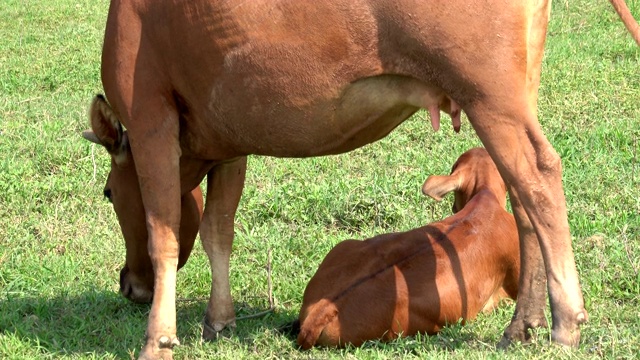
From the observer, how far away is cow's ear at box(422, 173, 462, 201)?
6.48 metres

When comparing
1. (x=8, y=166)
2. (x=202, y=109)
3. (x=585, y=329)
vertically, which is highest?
(x=202, y=109)

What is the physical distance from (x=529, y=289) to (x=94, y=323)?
276cm

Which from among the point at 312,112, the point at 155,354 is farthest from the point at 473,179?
the point at 155,354

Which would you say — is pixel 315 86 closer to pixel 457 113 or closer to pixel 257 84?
pixel 257 84

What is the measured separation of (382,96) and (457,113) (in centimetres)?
37

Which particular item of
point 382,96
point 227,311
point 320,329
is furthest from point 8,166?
point 382,96

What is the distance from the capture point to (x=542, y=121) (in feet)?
30.2

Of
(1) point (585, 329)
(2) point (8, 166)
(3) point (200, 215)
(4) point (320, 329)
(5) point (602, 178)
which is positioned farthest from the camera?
(2) point (8, 166)

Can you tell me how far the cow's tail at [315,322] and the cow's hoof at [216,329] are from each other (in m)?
0.75

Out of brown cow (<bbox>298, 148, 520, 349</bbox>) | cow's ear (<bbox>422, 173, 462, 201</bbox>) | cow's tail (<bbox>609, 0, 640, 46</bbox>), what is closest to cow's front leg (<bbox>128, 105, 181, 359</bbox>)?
brown cow (<bbox>298, 148, 520, 349</bbox>)

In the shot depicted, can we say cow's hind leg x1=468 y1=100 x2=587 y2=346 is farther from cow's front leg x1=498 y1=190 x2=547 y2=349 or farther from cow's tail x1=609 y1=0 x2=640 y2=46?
cow's tail x1=609 y1=0 x2=640 y2=46

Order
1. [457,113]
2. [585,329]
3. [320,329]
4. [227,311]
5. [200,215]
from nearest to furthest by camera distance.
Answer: [457,113] < [585,329] < [320,329] < [227,311] < [200,215]

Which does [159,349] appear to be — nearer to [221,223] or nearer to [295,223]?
[221,223]

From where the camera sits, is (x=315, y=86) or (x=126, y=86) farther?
(x=126, y=86)
